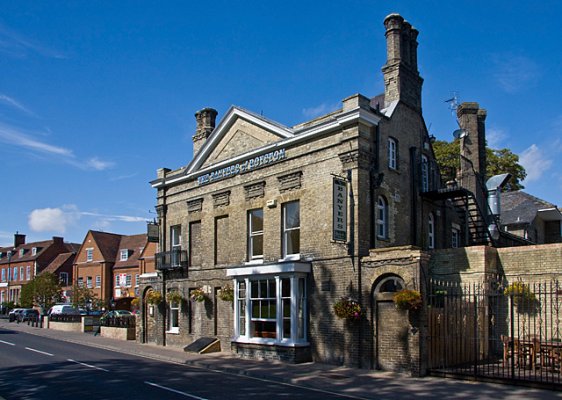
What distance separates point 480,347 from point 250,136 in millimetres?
11720

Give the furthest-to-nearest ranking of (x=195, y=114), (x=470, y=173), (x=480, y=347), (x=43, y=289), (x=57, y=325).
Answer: (x=43, y=289), (x=57, y=325), (x=195, y=114), (x=470, y=173), (x=480, y=347)

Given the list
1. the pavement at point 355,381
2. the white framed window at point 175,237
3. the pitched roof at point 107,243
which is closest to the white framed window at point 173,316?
the white framed window at point 175,237

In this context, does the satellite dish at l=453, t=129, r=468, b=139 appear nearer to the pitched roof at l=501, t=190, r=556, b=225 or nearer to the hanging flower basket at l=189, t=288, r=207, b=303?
the pitched roof at l=501, t=190, r=556, b=225

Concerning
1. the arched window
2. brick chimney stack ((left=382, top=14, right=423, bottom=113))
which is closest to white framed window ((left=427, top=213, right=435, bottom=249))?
the arched window

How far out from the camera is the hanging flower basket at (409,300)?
15.4 m

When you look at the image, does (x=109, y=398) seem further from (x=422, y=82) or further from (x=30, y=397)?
(x=422, y=82)

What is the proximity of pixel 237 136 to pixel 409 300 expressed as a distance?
1141cm

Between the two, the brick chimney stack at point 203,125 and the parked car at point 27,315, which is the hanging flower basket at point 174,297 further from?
the parked car at point 27,315

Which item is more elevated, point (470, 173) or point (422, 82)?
point (422, 82)

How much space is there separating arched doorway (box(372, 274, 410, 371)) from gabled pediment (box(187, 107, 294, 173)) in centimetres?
679

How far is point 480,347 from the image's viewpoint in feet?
59.6

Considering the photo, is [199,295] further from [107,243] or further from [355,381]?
[107,243]

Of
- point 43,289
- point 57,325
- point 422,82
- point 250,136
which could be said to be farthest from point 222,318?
point 43,289

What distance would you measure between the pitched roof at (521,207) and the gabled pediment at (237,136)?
62.0 feet
